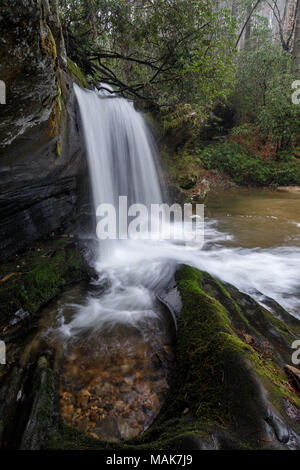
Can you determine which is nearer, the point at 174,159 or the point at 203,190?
the point at 174,159

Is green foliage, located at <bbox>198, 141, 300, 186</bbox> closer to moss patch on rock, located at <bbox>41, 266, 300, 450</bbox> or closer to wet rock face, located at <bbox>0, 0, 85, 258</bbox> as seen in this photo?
wet rock face, located at <bbox>0, 0, 85, 258</bbox>

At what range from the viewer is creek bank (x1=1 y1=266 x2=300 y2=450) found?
1.45 m

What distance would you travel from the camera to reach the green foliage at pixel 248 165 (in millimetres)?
13328

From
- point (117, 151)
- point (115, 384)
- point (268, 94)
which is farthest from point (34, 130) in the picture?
point (268, 94)

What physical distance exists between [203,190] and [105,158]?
17.3 ft

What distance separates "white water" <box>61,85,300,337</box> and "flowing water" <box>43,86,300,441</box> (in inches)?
0.9

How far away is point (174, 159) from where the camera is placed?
9266 millimetres

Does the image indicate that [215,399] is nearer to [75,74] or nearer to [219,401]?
[219,401]

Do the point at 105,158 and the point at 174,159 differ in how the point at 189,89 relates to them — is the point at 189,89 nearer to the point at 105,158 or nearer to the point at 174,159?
the point at 174,159

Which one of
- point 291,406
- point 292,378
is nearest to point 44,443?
point 291,406

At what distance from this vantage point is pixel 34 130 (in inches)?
122

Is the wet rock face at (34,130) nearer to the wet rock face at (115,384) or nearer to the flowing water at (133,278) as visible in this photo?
the flowing water at (133,278)

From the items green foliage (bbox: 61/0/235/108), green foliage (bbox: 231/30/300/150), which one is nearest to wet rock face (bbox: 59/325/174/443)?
green foliage (bbox: 61/0/235/108)

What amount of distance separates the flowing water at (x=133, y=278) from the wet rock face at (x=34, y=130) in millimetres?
1017
